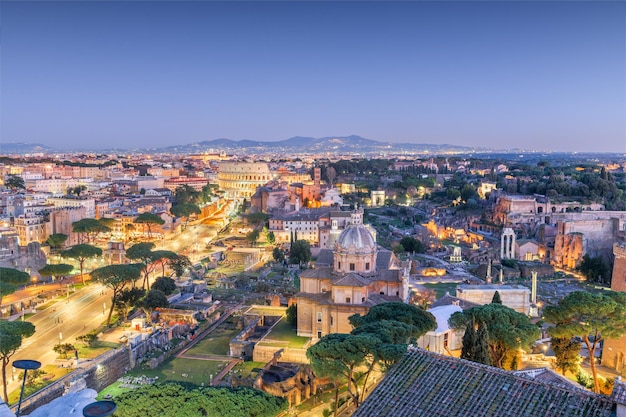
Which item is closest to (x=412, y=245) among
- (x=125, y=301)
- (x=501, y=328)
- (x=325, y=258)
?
(x=325, y=258)

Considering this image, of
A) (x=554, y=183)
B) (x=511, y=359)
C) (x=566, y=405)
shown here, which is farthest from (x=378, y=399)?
(x=554, y=183)

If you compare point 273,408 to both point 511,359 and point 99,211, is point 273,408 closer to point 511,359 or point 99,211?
point 511,359

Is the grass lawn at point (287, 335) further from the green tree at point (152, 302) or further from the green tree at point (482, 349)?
the green tree at point (482, 349)

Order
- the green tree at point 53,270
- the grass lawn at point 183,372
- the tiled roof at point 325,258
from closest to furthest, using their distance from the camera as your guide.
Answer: the grass lawn at point 183,372 < the tiled roof at point 325,258 < the green tree at point 53,270

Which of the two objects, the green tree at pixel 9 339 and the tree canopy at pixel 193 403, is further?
the green tree at pixel 9 339

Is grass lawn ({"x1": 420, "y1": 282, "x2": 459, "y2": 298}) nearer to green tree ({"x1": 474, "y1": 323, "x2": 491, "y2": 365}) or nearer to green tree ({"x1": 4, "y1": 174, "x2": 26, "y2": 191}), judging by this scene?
green tree ({"x1": 474, "y1": 323, "x2": 491, "y2": 365})

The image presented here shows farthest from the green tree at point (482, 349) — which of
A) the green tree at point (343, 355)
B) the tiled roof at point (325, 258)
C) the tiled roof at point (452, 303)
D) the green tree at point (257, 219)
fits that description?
the green tree at point (257, 219)

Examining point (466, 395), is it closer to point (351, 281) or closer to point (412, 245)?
point (351, 281)

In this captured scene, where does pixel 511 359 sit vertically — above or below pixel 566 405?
below
